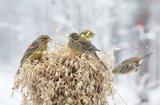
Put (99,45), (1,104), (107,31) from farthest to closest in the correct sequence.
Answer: (107,31) < (99,45) < (1,104)

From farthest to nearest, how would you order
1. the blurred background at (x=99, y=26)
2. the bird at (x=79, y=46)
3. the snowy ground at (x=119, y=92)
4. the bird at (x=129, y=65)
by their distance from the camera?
the blurred background at (x=99, y=26)
the snowy ground at (x=119, y=92)
the bird at (x=129, y=65)
the bird at (x=79, y=46)

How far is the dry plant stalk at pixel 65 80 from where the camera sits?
3.18m

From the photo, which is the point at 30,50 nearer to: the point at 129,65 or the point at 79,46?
the point at 79,46

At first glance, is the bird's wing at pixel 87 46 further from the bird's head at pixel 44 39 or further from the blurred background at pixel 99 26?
the blurred background at pixel 99 26

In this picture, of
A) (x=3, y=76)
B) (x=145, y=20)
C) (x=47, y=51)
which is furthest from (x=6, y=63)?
(x=47, y=51)

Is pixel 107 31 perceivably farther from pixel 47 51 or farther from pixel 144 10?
pixel 47 51

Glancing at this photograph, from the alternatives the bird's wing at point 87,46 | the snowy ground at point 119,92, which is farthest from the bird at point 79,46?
the snowy ground at point 119,92

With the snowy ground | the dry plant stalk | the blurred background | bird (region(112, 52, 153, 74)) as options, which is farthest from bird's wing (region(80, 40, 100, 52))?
the blurred background

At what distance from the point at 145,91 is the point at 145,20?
129cm

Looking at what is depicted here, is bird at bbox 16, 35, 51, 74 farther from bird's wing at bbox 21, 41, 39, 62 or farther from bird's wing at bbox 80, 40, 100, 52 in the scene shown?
bird's wing at bbox 80, 40, 100, 52

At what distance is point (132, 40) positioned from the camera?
8.02 metres

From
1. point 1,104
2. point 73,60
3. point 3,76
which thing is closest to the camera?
point 73,60

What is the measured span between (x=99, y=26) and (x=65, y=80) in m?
5.05

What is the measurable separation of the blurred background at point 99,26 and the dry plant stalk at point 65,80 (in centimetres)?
385
